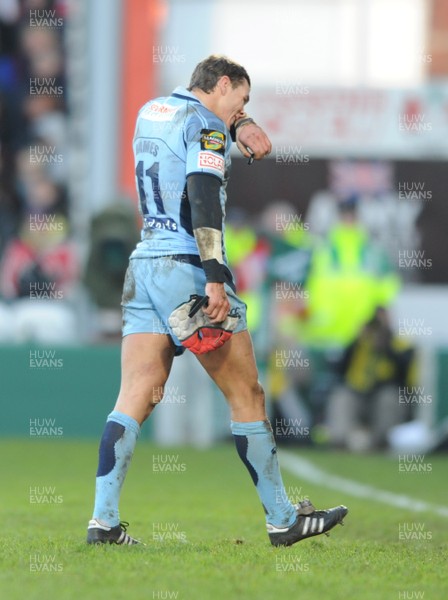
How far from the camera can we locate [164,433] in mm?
15023

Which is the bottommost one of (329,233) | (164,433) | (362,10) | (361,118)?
(164,433)

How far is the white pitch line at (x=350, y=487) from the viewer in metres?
9.70

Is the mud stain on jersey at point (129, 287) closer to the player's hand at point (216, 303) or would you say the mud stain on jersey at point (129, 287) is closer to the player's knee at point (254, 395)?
the player's hand at point (216, 303)

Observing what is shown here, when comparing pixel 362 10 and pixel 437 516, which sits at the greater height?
pixel 362 10

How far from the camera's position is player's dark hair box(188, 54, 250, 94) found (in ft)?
21.8

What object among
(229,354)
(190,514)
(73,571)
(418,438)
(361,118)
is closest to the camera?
(73,571)

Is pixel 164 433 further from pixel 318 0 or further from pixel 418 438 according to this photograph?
Answer: pixel 318 0

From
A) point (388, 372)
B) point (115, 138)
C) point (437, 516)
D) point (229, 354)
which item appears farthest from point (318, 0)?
point (229, 354)

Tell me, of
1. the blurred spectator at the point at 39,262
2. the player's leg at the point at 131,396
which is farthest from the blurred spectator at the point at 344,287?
the player's leg at the point at 131,396

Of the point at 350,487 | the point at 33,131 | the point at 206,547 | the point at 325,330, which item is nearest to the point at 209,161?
the point at 206,547

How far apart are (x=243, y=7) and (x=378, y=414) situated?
7430 mm

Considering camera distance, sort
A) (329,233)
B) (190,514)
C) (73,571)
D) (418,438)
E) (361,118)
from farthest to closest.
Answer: (361,118) → (329,233) → (418,438) → (190,514) → (73,571)

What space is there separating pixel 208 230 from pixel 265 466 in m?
1.15

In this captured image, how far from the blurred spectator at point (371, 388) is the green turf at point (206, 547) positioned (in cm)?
255
